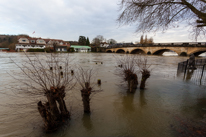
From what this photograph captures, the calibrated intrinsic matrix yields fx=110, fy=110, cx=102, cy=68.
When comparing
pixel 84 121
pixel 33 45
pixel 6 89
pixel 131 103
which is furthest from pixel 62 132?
pixel 33 45

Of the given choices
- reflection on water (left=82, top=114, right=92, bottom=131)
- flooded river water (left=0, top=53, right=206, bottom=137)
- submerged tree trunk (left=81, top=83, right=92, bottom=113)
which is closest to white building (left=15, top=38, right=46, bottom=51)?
flooded river water (left=0, top=53, right=206, bottom=137)

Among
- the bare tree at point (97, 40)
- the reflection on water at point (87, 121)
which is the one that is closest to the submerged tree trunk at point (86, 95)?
the reflection on water at point (87, 121)

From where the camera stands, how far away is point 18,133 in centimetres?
347

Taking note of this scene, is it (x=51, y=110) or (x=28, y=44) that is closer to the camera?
(x=51, y=110)

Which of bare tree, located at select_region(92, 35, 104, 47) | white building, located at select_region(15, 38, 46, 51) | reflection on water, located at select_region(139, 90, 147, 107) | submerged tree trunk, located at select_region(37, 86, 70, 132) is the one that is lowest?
reflection on water, located at select_region(139, 90, 147, 107)

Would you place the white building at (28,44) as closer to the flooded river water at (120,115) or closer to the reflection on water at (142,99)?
the flooded river water at (120,115)

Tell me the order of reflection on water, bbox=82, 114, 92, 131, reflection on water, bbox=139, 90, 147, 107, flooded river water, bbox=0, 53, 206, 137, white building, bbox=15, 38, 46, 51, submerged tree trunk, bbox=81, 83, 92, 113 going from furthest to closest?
white building, bbox=15, 38, 46, 51
reflection on water, bbox=139, 90, 147, 107
submerged tree trunk, bbox=81, 83, 92, 113
reflection on water, bbox=82, 114, 92, 131
flooded river water, bbox=0, 53, 206, 137

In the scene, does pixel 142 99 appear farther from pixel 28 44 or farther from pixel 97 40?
pixel 97 40

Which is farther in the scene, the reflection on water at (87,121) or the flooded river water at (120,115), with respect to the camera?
the reflection on water at (87,121)

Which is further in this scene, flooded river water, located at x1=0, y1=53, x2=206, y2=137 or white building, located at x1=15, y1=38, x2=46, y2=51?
white building, located at x1=15, y1=38, x2=46, y2=51

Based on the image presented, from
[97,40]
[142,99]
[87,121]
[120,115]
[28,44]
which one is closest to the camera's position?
[87,121]

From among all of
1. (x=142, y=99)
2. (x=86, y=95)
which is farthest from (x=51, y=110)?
(x=142, y=99)

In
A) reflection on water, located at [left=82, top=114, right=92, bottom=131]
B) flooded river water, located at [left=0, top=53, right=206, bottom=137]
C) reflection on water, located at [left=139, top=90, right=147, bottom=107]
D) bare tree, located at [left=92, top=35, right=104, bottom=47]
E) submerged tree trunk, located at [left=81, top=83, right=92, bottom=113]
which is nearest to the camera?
flooded river water, located at [left=0, top=53, right=206, bottom=137]

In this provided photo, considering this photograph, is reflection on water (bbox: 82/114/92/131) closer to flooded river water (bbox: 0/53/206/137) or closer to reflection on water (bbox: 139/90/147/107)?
flooded river water (bbox: 0/53/206/137)
